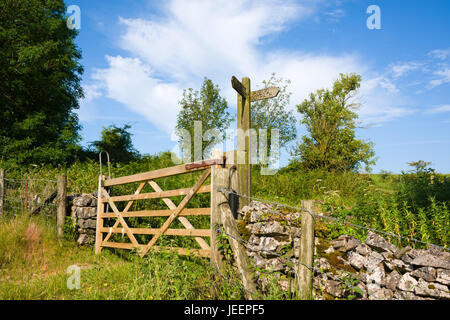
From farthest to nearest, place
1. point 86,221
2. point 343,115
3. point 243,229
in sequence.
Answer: point 343,115, point 86,221, point 243,229

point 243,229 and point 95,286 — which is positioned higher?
point 243,229

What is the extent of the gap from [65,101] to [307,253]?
718 inches

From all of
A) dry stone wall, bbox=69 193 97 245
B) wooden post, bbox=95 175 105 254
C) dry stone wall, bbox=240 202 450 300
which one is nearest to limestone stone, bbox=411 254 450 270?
dry stone wall, bbox=240 202 450 300

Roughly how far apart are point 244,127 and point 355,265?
3046mm

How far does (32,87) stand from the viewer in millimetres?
15859

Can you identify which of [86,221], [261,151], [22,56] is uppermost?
[22,56]

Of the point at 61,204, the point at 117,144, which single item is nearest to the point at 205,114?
the point at 117,144

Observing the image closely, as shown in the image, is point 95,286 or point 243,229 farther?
point 243,229

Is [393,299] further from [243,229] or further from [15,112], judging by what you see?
[15,112]

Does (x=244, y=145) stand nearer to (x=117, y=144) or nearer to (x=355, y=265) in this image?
(x=355, y=265)
